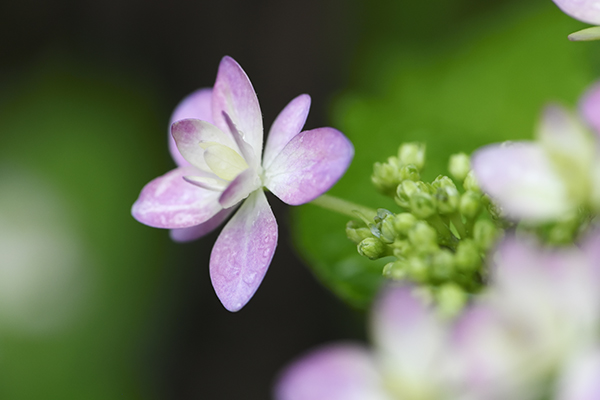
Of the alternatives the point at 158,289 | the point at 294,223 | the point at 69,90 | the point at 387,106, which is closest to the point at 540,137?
the point at 294,223

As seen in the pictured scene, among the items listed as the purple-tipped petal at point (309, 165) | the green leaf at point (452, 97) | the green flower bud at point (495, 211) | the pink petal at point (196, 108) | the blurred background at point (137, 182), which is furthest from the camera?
the blurred background at point (137, 182)

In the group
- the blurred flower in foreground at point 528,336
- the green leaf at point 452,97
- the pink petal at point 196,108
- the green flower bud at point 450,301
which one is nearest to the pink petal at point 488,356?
the blurred flower in foreground at point 528,336

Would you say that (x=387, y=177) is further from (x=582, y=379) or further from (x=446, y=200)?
(x=582, y=379)

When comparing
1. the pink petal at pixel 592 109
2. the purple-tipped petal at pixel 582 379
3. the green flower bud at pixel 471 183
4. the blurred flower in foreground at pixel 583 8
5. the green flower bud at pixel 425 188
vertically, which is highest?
the blurred flower in foreground at pixel 583 8

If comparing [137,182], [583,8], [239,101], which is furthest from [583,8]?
[137,182]

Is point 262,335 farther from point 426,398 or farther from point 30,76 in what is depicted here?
point 426,398

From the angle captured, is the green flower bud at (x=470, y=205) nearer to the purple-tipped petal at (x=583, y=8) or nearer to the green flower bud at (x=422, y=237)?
the green flower bud at (x=422, y=237)
